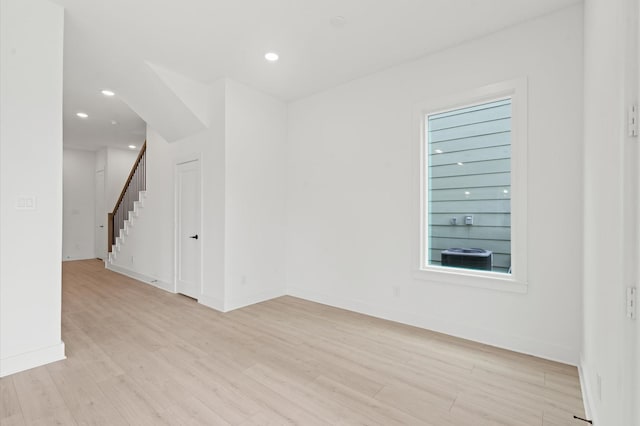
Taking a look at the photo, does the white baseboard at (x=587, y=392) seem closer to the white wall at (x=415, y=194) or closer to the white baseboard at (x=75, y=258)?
the white wall at (x=415, y=194)

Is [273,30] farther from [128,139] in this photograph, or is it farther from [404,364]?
[128,139]

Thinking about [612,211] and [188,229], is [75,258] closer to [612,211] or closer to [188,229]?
[188,229]

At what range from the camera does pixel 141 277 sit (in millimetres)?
6000

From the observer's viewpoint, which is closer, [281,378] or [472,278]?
[281,378]

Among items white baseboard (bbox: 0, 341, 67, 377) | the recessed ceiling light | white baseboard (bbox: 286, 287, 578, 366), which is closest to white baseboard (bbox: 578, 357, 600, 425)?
white baseboard (bbox: 286, 287, 578, 366)

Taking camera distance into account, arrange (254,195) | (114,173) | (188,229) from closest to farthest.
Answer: (254,195), (188,229), (114,173)

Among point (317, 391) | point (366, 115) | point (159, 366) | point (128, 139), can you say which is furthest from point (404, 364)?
point (128, 139)

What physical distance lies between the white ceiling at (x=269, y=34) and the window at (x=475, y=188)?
72cm

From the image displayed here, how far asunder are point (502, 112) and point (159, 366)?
4.06 metres

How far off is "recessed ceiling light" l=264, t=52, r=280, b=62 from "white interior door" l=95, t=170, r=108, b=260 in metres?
7.68

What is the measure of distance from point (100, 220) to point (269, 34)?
8455 millimetres

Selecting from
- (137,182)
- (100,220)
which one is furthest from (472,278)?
(100,220)

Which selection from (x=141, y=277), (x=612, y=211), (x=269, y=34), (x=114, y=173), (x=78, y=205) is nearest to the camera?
(x=612, y=211)

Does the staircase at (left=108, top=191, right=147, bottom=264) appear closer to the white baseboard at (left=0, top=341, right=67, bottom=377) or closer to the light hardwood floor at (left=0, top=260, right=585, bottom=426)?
the light hardwood floor at (left=0, top=260, right=585, bottom=426)
